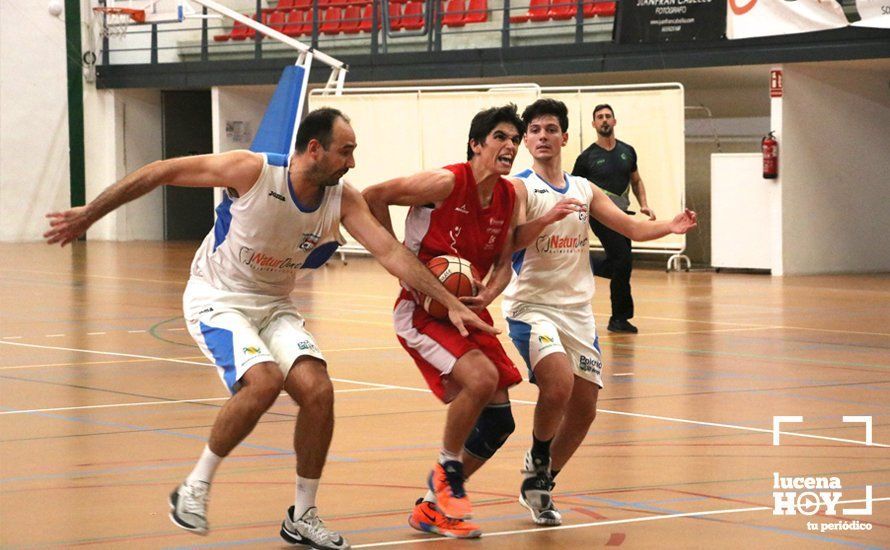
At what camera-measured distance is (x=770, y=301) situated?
57.2ft

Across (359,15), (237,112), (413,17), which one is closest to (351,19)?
(359,15)

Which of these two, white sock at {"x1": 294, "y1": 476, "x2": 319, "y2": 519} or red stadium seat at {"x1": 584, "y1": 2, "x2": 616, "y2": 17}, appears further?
red stadium seat at {"x1": 584, "y1": 2, "x2": 616, "y2": 17}

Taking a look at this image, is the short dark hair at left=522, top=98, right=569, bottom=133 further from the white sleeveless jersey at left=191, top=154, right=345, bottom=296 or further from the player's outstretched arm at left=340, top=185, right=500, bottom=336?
the white sleeveless jersey at left=191, top=154, right=345, bottom=296

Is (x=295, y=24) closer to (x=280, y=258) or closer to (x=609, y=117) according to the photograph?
→ (x=609, y=117)

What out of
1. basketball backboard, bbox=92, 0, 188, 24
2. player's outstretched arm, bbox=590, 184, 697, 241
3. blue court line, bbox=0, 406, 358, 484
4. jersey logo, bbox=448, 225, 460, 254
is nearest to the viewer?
jersey logo, bbox=448, 225, 460, 254

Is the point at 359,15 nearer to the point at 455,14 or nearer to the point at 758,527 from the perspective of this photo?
the point at 455,14

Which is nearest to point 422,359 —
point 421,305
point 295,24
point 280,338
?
point 421,305

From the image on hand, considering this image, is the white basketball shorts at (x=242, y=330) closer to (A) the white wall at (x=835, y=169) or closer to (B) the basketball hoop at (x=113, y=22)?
(A) the white wall at (x=835, y=169)

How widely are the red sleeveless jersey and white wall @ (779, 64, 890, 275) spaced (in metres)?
15.9

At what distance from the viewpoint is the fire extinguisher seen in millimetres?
21562

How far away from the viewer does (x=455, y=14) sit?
27.7 m

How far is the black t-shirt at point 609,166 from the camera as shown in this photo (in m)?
14.4

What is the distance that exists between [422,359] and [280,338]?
67 cm

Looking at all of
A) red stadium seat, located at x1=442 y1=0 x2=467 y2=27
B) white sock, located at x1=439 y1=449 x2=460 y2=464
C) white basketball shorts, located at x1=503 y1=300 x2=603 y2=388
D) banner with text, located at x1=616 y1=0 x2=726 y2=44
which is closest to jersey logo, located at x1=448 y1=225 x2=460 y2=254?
white basketball shorts, located at x1=503 y1=300 x2=603 y2=388
